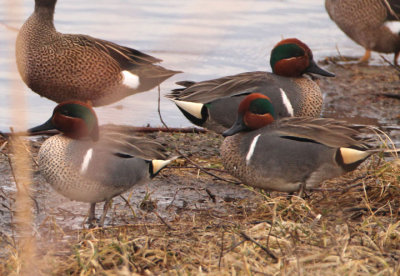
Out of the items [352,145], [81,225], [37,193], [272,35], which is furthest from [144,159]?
[272,35]

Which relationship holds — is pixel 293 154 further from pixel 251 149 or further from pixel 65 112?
pixel 65 112

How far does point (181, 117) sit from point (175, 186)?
1942mm

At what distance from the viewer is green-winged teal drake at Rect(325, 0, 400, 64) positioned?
755 cm

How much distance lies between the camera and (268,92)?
14.9 feet

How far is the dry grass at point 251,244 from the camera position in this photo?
2.51 m

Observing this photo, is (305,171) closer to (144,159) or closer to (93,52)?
(144,159)

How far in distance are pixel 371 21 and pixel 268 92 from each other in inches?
140

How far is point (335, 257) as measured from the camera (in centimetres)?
251

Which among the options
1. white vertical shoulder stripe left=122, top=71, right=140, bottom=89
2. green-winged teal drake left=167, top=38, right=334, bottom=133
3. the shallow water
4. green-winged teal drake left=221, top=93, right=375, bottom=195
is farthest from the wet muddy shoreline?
the shallow water

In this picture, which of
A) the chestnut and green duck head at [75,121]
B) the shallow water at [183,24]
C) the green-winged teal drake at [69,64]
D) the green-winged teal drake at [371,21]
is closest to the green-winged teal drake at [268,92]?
the green-winged teal drake at [69,64]

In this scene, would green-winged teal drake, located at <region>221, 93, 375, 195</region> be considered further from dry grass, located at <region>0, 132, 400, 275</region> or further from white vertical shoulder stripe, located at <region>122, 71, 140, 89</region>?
white vertical shoulder stripe, located at <region>122, 71, 140, 89</region>

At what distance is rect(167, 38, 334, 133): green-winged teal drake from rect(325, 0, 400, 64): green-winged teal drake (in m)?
2.99

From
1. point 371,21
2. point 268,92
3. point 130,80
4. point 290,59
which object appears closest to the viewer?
point 268,92

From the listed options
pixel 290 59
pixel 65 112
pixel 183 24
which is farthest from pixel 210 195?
pixel 183 24
